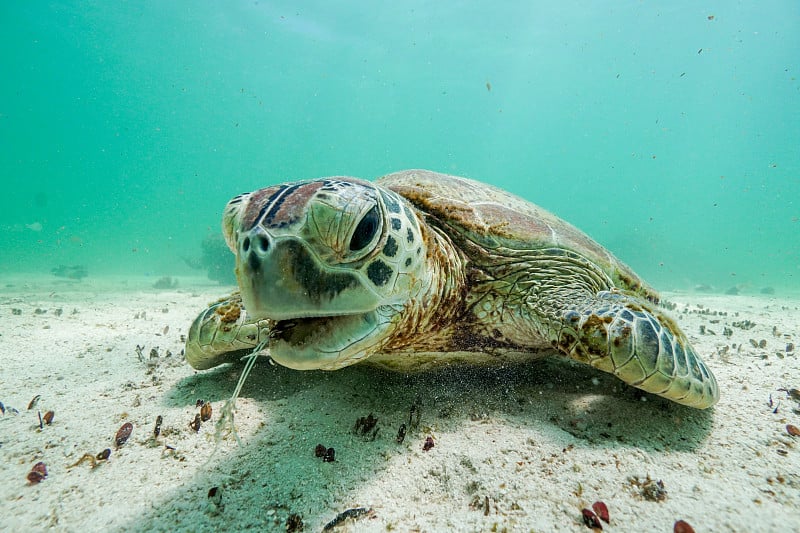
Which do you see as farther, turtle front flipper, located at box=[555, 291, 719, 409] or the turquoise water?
the turquoise water

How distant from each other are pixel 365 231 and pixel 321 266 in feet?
0.93

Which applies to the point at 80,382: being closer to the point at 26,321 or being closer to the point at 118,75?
the point at 26,321

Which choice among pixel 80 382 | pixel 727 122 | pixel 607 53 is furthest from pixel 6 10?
pixel 727 122

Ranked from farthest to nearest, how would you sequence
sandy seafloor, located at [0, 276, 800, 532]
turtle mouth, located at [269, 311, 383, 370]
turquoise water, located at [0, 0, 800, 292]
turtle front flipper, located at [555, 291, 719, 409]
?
turquoise water, located at [0, 0, 800, 292], turtle front flipper, located at [555, 291, 719, 409], turtle mouth, located at [269, 311, 383, 370], sandy seafloor, located at [0, 276, 800, 532]

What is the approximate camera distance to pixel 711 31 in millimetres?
53438

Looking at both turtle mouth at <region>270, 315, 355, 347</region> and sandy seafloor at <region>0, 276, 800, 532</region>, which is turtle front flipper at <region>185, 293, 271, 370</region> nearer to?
sandy seafloor at <region>0, 276, 800, 532</region>

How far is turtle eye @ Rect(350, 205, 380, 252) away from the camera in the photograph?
161 cm

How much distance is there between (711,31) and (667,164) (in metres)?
85.5

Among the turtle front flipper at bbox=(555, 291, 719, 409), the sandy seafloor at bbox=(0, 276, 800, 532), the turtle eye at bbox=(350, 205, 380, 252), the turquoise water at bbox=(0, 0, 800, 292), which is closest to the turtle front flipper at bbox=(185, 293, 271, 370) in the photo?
the sandy seafloor at bbox=(0, 276, 800, 532)

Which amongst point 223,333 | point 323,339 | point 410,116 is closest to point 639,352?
point 323,339

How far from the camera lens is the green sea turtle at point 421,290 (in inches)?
59.6

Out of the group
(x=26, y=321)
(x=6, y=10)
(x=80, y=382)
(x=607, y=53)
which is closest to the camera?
(x=80, y=382)

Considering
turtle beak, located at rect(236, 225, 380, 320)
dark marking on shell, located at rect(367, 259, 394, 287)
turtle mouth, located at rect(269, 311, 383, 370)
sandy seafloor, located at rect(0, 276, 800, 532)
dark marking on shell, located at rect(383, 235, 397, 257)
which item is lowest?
sandy seafloor, located at rect(0, 276, 800, 532)

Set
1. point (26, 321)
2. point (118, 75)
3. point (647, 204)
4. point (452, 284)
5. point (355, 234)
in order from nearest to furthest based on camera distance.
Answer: point (355, 234)
point (452, 284)
point (26, 321)
point (118, 75)
point (647, 204)
